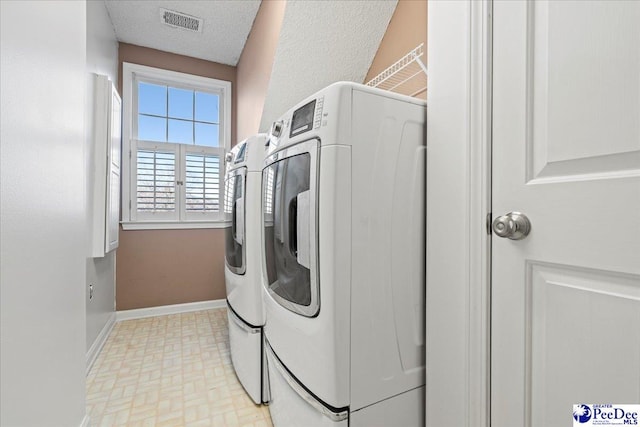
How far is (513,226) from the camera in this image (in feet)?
2.63

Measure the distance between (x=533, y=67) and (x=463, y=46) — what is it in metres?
0.23

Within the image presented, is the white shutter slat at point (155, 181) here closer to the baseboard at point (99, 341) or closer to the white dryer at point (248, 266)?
the baseboard at point (99, 341)

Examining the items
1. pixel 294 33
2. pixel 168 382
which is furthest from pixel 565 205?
pixel 168 382

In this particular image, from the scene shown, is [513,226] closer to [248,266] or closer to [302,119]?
[302,119]

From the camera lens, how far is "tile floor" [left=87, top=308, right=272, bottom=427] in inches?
63.5

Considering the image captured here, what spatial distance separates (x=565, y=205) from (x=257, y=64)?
8.24 ft

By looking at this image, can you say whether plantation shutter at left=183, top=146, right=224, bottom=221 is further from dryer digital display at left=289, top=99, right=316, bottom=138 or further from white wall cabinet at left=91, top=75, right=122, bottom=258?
dryer digital display at left=289, top=99, right=316, bottom=138

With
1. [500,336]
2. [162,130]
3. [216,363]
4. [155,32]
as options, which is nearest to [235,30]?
[155,32]

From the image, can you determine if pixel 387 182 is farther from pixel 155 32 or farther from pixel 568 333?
pixel 155 32

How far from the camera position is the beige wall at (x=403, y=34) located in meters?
Result: 1.73

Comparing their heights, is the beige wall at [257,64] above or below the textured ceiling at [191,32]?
below

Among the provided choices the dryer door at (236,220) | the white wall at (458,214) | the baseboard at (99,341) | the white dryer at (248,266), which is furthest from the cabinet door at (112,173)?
the white wall at (458,214)

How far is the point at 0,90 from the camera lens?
792 millimetres

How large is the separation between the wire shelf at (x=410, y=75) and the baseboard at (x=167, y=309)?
114 inches
